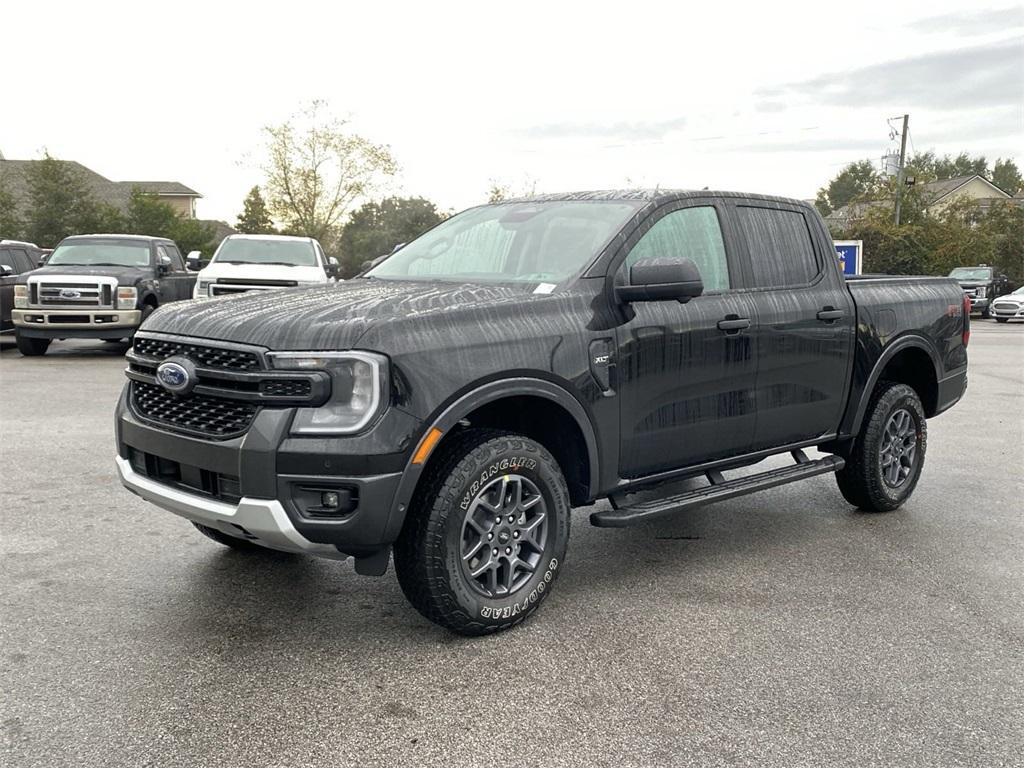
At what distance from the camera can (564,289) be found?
4.34 meters

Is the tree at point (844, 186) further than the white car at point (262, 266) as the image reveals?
Yes

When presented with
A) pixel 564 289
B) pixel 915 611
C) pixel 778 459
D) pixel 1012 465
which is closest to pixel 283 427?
pixel 564 289

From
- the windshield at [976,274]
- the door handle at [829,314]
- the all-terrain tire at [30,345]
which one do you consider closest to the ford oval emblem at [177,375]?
the door handle at [829,314]

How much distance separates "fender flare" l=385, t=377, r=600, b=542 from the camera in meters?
3.63

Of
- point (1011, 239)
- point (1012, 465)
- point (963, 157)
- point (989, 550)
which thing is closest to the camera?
point (989, 550)

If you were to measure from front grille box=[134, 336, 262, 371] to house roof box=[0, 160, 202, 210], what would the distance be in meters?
55.1

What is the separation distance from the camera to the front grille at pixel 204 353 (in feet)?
11.9

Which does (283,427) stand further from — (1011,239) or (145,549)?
(1011,239)

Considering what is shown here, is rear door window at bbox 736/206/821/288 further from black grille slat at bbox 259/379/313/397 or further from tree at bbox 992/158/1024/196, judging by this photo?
tree at bbox 992/158/1024/196

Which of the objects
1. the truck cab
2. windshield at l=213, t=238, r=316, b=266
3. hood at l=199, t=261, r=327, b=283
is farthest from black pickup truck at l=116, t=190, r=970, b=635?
the truck cab

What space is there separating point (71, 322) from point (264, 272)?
9.35 feet

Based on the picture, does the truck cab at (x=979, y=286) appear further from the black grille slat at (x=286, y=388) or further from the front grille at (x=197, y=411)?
the black grille slat at (x=286, y=388)

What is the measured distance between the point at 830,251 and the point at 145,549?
162 inches

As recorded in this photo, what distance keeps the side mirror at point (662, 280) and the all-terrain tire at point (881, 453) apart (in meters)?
2.19
